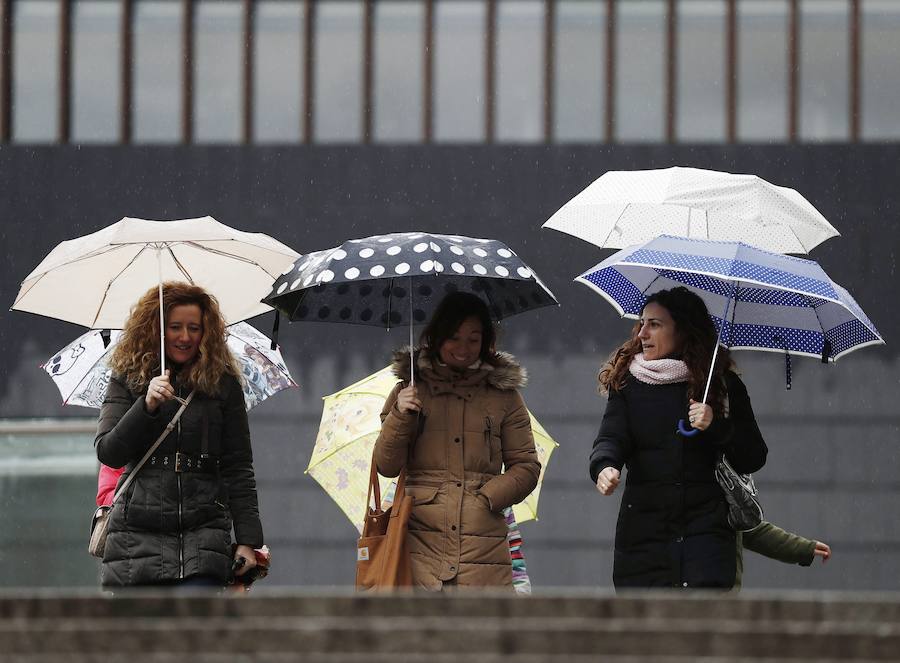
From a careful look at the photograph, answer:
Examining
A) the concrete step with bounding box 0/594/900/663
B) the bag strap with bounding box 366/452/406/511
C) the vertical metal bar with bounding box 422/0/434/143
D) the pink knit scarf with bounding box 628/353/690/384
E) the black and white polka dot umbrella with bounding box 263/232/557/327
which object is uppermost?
the vertical metal bar with bounding box 422/0/434/143

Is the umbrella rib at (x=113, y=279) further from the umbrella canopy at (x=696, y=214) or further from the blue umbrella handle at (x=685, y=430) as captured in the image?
the blue umbrella handle at (x=685, y=430)

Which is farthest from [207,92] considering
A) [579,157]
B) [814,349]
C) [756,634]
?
[756,634]

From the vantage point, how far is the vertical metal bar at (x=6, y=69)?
16172 millimetres

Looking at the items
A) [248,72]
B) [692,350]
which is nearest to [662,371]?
[692,350]

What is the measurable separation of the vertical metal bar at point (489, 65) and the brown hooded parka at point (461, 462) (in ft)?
30.8

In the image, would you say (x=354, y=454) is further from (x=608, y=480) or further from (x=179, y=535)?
(x=608, y=480)

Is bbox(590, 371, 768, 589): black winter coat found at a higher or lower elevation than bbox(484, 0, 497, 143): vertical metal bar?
lower

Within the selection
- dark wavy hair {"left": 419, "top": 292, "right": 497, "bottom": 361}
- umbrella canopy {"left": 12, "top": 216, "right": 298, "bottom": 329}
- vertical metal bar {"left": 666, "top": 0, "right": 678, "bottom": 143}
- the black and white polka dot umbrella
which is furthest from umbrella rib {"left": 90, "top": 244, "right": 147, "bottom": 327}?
vertical metal bar {"left": 666, "top": 0, "right": 678, "bottom": 143}

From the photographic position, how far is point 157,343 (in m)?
6.65

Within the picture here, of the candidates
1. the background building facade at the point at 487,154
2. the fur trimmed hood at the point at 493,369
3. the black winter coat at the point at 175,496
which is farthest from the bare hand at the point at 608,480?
the background building facade at the point at 487,154

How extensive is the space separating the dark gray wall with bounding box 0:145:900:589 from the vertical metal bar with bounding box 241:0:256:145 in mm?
431

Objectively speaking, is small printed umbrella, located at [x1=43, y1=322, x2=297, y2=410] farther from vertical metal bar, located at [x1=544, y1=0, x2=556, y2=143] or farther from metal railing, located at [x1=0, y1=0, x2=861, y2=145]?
vertical metal bar, located at [x1=544, y1=0, x2=556, y2=143]

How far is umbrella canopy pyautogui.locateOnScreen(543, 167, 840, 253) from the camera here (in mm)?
7238

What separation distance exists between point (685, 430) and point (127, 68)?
1079 cm
